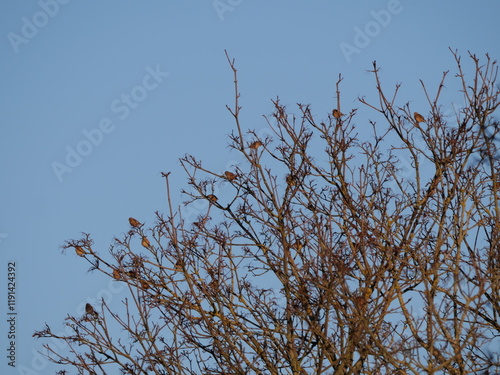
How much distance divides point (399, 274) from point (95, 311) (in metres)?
2.08

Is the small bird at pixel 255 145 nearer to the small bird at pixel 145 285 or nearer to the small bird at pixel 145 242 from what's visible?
the small bird at pixel 145 242

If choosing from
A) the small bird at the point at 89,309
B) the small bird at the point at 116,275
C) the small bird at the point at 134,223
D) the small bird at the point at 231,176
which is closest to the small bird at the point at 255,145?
the small bird at the point at 231,176

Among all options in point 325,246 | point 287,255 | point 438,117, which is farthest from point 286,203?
point 438,117

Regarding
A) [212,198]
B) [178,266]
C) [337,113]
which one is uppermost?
[337,113]

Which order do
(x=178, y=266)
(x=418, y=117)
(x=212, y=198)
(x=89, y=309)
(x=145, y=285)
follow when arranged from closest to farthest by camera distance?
(x=145, y=285) → (x=178, y=266) → (x=89, y=309) → (x=212, y=198) → (x=418, y=117)

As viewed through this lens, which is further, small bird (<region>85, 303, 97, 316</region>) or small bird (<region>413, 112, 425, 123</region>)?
small bird (<region>413, 112, 425, 123</region>)

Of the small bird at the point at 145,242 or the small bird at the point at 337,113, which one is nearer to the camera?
the small bird at the point at 145,242

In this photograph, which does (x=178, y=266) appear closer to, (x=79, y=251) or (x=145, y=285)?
(x=145, y=285)

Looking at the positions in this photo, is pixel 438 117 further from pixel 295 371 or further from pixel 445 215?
pixel 295 371

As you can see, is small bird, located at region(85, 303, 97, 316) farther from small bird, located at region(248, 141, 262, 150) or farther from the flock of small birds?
small bird, located at region(248, 141, 262, 150)

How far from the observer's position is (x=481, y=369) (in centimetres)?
484

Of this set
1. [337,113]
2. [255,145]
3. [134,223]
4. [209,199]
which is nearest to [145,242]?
[134,223]

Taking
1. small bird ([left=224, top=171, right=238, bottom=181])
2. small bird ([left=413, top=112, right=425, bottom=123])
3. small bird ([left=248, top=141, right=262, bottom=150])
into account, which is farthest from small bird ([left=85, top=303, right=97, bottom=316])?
small bird ([left=413, top=112, right=425, bottom=123])

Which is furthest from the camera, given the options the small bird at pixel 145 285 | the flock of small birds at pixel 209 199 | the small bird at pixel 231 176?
the small bird at pixel 231 176
